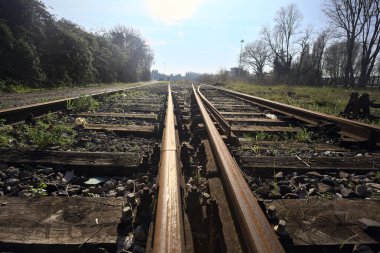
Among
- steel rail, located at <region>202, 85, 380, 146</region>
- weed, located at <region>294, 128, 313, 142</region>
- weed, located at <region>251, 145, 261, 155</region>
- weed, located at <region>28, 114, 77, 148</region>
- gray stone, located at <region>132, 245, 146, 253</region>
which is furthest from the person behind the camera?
weed, located at <region>294, 128, 313, 142</region>

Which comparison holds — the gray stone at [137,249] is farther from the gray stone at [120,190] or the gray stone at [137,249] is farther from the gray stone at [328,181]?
the gray stone at [328,181]

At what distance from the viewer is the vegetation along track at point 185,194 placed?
1.34m

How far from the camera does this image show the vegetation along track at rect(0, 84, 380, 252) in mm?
1338

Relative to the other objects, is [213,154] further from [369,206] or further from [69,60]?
[69,60]

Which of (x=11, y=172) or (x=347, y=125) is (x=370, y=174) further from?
(x=11, y=172)

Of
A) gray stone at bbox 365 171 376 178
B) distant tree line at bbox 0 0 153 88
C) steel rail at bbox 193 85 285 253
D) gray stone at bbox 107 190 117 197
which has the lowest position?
gray stone at bbox 107 190 117 197

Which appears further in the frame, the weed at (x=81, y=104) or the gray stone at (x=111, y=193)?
the weed at (x=81, y=104)

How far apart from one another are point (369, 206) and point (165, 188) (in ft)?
4.00

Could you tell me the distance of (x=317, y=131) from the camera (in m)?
4.12

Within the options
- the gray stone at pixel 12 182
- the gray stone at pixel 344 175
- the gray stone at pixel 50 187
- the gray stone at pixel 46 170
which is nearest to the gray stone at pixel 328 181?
the gray stone at pixel 344 175

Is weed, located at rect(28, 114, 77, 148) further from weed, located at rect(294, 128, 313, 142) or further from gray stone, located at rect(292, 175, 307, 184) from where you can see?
weed, located at rect(294, 128, 313, 142)

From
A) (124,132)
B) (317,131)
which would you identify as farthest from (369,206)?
(124,132)

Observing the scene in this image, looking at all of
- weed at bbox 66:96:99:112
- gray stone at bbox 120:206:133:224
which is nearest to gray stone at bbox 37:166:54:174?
gray stone at bbox 120:206:133:224

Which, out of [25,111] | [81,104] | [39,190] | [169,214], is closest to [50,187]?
[39,190]
